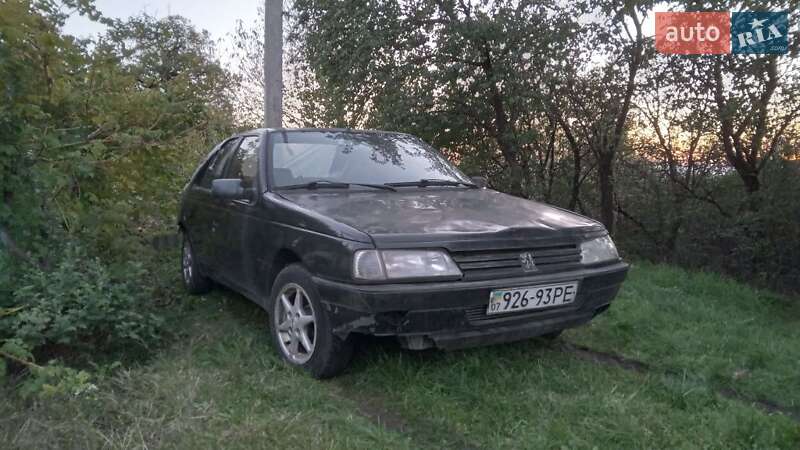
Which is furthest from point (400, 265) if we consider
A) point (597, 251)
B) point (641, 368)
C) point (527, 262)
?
point (641, 368)

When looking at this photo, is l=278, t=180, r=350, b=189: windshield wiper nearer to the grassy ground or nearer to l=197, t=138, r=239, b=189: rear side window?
the grassy ground

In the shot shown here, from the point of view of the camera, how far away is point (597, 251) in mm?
3621

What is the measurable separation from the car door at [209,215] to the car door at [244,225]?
0.60 ft

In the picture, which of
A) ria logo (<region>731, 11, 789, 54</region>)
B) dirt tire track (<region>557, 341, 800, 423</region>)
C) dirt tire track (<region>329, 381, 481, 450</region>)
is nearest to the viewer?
dirt tire track (<region>329, 381, 481, 450</region>)

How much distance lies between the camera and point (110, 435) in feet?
8.27

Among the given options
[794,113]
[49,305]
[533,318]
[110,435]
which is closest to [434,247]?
[533,318]

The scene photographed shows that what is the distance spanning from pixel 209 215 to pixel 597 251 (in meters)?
2.86

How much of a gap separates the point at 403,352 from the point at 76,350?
1896mm

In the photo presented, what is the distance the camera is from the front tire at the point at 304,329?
3188 millimetres

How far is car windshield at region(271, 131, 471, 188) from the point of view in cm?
403

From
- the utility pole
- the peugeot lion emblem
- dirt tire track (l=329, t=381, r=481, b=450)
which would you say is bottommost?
dirt tire track (l=329, t=381, r=481, b=450)

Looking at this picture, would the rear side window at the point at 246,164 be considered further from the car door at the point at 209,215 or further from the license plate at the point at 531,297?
the license plate at the point at 531,297

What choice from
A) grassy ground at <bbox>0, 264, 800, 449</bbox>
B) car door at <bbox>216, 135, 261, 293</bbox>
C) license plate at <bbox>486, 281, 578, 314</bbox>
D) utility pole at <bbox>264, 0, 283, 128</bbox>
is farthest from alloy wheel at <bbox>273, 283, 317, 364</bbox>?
utility pole at <bbox>264, 0, 283, 128</bbox>

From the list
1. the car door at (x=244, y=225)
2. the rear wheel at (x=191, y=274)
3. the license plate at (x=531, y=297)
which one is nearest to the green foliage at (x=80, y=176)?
the rear wheel at (x=191, y=274)
